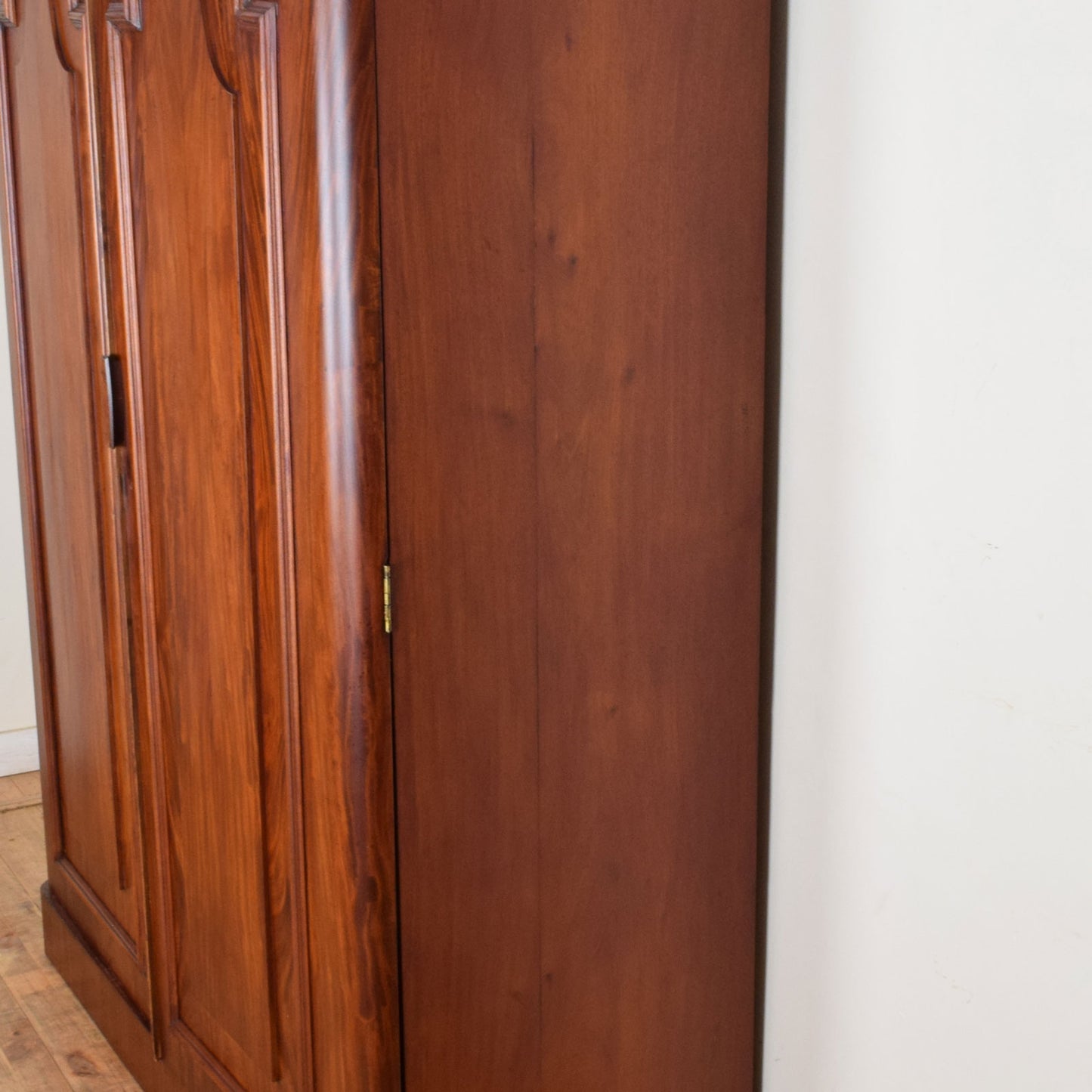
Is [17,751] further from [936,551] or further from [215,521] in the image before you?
[936,551]

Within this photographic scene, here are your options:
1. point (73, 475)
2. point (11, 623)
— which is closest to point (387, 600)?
point (73, 475)

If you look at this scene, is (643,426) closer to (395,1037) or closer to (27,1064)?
(395,1037)

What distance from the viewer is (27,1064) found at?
6.19 ft

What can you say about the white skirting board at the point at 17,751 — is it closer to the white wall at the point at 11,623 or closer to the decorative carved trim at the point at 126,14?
the white wall at the point at 11,623

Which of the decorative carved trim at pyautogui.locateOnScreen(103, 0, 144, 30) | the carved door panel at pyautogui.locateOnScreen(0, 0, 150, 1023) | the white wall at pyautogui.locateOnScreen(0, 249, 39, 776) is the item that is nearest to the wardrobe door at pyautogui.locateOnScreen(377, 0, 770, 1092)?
the decorative carved trim at pyautogui.locateOnScreen(103, 0, 144, 30)

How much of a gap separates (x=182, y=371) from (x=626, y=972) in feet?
2.82

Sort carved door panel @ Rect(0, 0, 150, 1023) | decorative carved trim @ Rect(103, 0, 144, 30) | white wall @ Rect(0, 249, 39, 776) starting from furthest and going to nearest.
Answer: white wall @ Rect(0, 249, 39, 776) → carved door panel @ Rect(0, 0, 150, 1023) → decorative carved trim @ Rect(103, 0, 144, 30)

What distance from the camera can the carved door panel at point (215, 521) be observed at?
Answer: 3.77ft

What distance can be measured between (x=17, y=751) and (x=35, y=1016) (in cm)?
142

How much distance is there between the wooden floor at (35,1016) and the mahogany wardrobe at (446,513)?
46 cm

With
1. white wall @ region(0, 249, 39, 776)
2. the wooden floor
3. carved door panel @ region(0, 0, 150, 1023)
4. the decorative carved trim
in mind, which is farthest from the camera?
white wall @ region(0, 249, 39, 776)

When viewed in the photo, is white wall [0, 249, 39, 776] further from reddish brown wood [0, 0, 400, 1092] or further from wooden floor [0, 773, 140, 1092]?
reddish brown wood [0, 0, 400, 1092]

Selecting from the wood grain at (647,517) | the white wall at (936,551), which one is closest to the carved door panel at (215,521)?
the wood grain at (647,517)

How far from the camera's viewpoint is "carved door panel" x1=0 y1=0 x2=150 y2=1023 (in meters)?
1.60
